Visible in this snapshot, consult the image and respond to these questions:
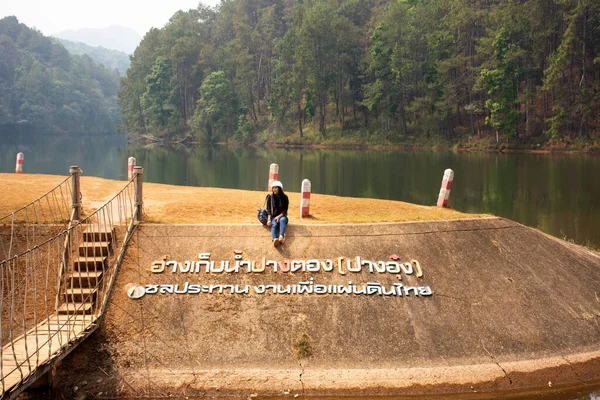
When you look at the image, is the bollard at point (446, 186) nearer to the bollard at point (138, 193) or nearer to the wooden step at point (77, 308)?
the bollard at point (138, 193)

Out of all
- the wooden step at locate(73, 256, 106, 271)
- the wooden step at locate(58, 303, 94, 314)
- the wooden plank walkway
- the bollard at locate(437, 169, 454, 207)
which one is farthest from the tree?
the wooden plank walkway

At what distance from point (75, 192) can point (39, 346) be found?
4185 millimetres

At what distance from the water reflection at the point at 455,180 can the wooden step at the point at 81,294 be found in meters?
15.3

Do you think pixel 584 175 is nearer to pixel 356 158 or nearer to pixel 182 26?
pixel 356 158

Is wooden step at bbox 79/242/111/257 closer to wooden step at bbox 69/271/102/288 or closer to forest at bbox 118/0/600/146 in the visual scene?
wooden step at bbox 69/271/102/288

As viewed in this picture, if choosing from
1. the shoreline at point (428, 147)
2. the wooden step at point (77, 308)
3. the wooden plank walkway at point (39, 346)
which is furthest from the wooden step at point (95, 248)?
the shoreline at point (428, 147)

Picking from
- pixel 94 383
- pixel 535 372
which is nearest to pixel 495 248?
pixel 535 372

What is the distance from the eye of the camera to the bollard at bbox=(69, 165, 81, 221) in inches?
447

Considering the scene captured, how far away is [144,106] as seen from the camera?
9862cm

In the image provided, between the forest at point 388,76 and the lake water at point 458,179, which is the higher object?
the forest at point 388,76

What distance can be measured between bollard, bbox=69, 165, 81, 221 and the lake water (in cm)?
838

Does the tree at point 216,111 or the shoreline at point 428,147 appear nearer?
the shoreline at point 428,147

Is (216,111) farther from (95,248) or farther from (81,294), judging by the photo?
(81,294)

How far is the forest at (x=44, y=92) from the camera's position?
4737 inches
